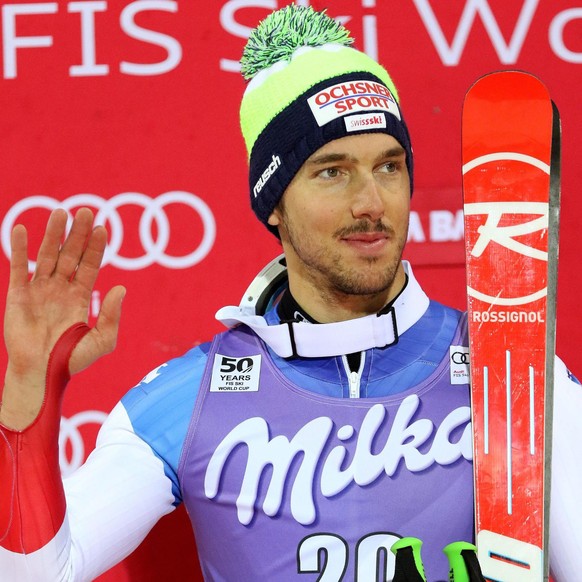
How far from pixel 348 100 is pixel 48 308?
2.23ft

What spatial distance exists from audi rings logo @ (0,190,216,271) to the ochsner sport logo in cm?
68

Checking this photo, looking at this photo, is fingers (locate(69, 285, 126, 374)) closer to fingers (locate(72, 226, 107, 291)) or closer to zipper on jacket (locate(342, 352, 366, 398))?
fingers (locate(72, 226, 107, 291))

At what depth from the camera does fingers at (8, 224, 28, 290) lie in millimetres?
1865

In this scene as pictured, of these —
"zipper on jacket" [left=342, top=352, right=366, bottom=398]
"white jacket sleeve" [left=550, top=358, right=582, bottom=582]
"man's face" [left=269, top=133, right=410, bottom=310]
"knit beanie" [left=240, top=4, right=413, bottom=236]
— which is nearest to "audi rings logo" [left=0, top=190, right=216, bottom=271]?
"knit beanie" [left=240, top=4, right=413, bottom=236]

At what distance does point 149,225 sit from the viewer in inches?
109

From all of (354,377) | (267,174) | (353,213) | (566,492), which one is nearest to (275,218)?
(267,174)

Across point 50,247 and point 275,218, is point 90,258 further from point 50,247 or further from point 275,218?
point 275,218

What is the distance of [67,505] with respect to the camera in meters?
2.01

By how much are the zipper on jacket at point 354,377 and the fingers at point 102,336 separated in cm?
45

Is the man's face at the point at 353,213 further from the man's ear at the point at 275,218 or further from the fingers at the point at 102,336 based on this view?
the fingers at the point at 102,336

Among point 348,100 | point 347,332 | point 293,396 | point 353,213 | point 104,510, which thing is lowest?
point 104,510

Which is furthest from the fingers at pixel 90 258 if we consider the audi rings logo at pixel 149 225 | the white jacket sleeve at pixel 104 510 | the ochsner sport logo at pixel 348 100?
the audi rings logo at pixel 149 225

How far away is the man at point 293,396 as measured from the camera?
1901 millimetres

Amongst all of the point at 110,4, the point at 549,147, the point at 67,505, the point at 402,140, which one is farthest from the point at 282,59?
the point at 67,505
